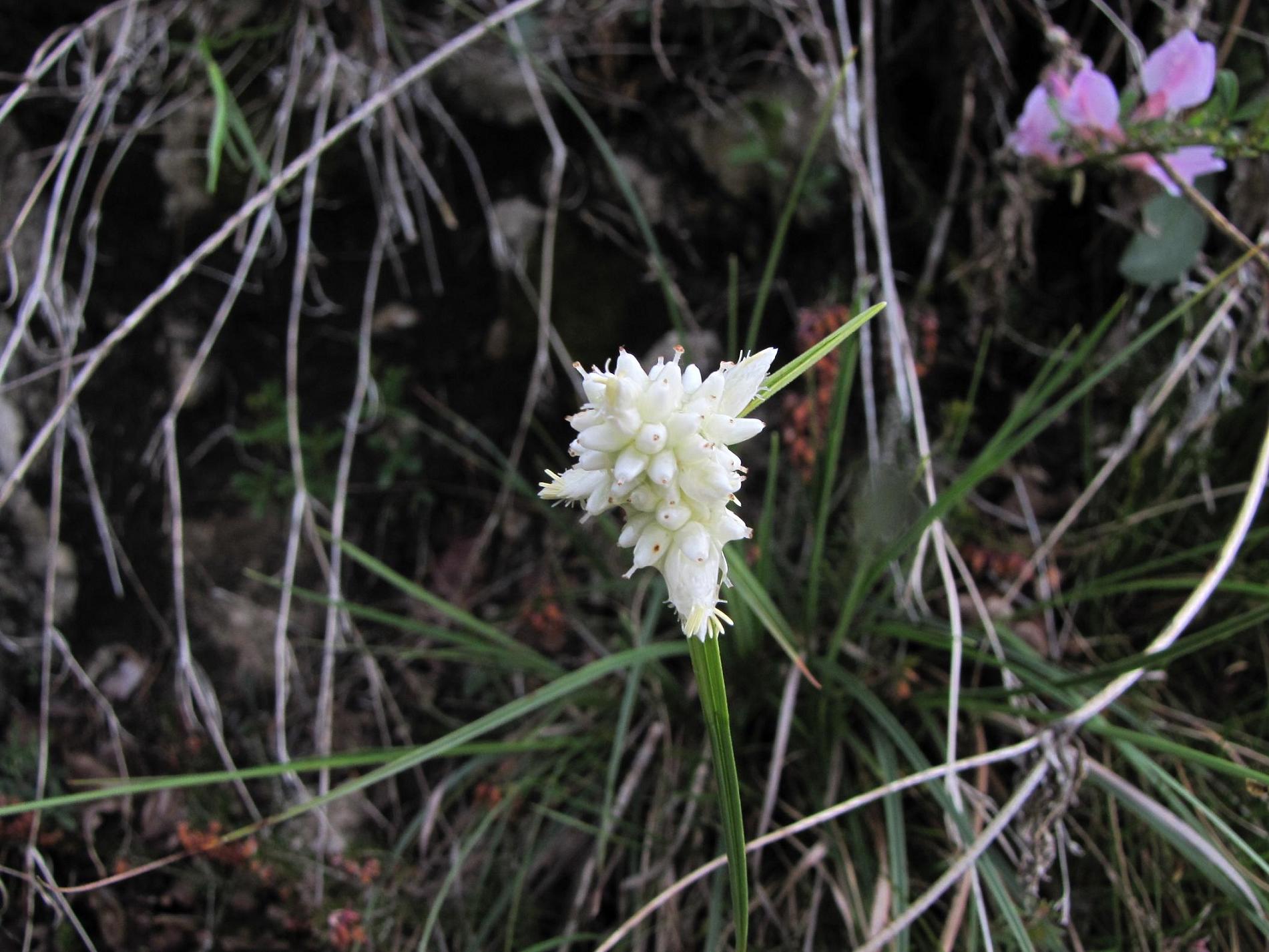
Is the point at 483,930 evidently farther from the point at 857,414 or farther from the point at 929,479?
the point at 857,414

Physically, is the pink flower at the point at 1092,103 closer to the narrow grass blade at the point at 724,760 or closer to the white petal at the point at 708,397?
the white petal at the point at 708,397

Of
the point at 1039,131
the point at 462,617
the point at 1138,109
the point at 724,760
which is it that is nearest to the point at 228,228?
the point at 462,617

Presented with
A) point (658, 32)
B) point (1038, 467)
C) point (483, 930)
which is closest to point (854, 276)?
point (1038, 467)

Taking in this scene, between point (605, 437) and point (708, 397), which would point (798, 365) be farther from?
point (605, 437)

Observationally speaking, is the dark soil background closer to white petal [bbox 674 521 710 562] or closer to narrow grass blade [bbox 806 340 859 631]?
narrow grass blade [bbox 806 340 859 631]

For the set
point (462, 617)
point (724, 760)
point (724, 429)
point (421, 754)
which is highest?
point (724, 429)

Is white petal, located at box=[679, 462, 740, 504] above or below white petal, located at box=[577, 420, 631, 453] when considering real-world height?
below

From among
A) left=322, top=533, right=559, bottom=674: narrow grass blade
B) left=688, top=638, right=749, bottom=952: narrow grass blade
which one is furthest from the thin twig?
left=688, top=638, right=749, bottom=952: narrow grass blade

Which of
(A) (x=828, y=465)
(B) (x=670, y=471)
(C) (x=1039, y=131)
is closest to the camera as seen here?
(B) (x=670, y=471)
